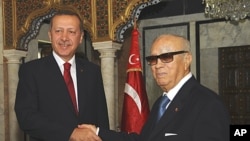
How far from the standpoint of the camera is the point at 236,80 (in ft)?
28.3

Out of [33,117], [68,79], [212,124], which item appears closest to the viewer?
[212,124]

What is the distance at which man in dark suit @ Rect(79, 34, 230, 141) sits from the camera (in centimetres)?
216

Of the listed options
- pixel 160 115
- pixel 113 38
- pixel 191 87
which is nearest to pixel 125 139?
pixel 160 115

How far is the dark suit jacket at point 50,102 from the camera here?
10.1ft

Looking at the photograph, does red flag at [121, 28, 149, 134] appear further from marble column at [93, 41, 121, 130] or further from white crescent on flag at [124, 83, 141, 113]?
marble column at [93, 41, 121, 130]

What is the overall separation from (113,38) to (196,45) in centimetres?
241

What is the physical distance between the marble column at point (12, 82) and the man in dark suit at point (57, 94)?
15.8ft

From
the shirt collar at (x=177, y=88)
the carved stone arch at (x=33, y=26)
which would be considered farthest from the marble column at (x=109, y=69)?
the shirt collar at (x=177, y=88)

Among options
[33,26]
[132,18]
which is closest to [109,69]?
[132,18]

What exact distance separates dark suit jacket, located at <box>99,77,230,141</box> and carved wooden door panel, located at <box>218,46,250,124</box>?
6318mm

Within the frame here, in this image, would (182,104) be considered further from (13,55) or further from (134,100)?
(13,55)

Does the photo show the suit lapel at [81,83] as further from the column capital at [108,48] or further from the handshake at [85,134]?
the column capital at [108,48]

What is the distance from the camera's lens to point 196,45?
8.84 meters

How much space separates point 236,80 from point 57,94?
613 cm
